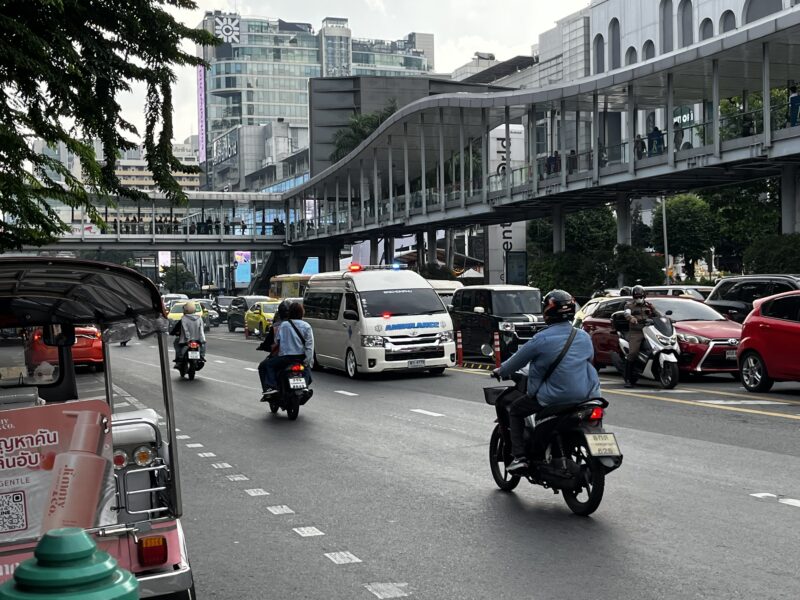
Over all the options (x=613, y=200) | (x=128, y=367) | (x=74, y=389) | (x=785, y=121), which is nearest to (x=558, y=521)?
(x=74, y=389)

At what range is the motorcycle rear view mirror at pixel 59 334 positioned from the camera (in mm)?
7133

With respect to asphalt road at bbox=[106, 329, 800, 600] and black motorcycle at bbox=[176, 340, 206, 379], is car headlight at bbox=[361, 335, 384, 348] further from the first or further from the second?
asphalt road at bbox=[106, 329, 800, 600]

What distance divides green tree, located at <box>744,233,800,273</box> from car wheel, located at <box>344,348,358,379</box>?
44.4ft

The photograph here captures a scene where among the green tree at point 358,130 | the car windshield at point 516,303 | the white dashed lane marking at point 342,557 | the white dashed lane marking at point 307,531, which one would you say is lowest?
the white dashed lane marking at point 307,531

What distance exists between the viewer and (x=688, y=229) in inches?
2820

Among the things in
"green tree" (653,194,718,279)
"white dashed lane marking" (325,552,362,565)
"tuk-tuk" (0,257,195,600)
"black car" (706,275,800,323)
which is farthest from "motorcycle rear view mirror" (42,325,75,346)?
"green tree" (653,194,718,279)

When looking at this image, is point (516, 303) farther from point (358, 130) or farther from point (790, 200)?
point (358, 130)

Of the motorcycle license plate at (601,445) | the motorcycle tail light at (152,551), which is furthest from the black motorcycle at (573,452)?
the motorcycle tail light at (152,551)

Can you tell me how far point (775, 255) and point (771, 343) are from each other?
1411cm

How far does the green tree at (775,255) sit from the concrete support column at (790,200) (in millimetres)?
2233

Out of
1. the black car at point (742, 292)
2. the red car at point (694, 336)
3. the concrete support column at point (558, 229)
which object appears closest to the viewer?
the red car at point (694, 336)

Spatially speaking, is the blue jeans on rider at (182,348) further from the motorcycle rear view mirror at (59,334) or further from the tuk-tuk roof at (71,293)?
the tuk-tuk roof at (71,293)

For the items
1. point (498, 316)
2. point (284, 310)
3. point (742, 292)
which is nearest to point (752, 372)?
point (284, 310)

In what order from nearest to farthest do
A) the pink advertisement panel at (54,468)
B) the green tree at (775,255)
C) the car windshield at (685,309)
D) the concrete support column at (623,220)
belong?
the pink advertisement panel at (54,468), the car windshield at (685,309), the green tree at (775,255), the concrete support column at (623,220)
